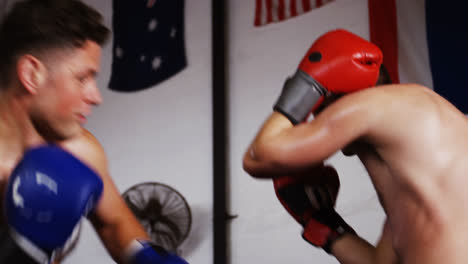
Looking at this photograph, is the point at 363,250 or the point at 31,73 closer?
the point at 31,73

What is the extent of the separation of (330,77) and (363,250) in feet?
1.89

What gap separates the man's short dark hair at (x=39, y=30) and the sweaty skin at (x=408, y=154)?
26.3 inches

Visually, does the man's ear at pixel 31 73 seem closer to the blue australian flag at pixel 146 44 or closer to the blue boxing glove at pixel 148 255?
the blue boxing glove at pixel 148 255

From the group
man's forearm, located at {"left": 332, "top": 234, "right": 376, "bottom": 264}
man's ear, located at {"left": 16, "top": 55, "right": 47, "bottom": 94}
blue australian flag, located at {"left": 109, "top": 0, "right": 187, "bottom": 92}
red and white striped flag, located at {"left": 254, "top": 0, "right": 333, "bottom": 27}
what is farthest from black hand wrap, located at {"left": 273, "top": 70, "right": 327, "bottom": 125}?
blue australian flag, located at {"left": 109, "top": 0, "right": 187, "bottom": 92}

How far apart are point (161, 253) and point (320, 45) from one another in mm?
768

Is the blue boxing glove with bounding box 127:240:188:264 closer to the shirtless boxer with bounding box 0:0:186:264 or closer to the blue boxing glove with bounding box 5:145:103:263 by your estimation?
the shirtless boxer with bounding box 0:0:186:264

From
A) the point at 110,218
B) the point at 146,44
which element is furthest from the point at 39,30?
the point at 146,44

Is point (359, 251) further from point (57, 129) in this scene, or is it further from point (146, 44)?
point (146, 44)

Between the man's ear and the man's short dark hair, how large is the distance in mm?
25

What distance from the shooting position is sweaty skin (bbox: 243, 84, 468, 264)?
107cm

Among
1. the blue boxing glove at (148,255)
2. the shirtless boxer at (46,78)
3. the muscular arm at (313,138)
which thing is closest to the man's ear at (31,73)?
the shirtless boxer at (46,78)

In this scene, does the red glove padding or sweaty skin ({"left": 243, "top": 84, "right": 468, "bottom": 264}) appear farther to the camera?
the red glove padding

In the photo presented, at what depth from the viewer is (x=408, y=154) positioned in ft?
3.62

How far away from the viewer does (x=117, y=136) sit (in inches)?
132
